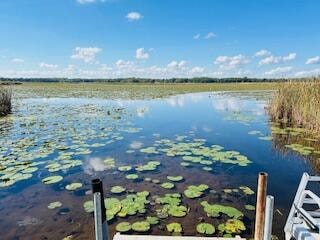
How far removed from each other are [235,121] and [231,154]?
19.4ft

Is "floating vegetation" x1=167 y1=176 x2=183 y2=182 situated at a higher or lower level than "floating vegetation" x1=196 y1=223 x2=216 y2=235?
higher

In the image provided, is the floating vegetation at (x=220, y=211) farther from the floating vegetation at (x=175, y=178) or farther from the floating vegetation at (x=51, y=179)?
the floating vegetation at (x=51, y=179)

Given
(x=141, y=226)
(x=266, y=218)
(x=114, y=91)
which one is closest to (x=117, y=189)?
(x=141, y=226)

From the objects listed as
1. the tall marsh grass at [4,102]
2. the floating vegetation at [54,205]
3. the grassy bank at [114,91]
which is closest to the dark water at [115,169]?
the floating vegetation at [54,205]

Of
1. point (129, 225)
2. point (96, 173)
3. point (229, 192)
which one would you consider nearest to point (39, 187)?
point (96, 173)

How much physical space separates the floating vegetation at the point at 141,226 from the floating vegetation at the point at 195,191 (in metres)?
1.16

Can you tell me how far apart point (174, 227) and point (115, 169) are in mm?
2791

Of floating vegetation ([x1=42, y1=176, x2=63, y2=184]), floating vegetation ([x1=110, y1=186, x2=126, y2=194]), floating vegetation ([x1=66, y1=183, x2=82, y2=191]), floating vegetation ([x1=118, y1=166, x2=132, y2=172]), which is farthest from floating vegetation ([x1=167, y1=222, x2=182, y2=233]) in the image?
floating vegetation ([x1=42, y1=176, x2=63, y2=184])

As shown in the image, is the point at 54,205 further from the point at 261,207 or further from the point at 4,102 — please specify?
the point at 4,102

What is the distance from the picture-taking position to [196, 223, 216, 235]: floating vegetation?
3.70 m

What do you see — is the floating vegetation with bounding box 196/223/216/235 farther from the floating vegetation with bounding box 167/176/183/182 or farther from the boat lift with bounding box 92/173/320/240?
the floating vegetation with bounding box 167/176/183/182

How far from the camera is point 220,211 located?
425 cm

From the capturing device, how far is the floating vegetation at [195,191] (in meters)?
4.84

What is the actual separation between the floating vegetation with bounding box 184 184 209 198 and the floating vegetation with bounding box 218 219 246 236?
962 millimetres
